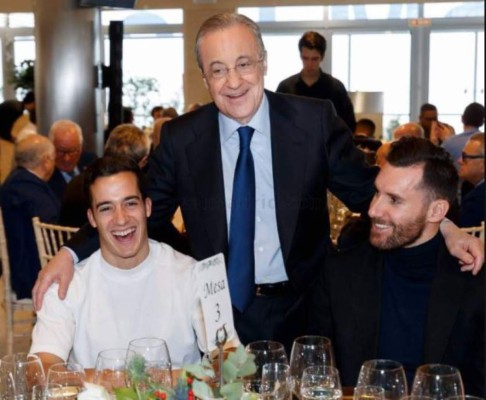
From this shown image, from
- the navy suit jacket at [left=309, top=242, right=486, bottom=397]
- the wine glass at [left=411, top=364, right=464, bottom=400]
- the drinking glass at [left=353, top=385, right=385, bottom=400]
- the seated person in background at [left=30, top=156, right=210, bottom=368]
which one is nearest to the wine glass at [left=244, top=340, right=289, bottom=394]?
the drinking glass at [left=353, top=385, right=385, bottom=400]

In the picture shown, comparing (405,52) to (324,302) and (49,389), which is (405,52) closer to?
(324,302)

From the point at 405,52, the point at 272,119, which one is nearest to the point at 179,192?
the point at 272,119

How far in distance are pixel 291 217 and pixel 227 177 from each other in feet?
0.77

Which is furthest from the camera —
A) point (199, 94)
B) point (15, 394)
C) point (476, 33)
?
point (476, 33)

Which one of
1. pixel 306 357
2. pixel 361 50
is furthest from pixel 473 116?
pixel 361 50

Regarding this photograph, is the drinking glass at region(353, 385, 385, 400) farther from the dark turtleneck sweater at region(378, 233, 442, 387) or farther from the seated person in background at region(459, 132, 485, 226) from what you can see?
the seated person in background at region(459, 132, 485, 226)

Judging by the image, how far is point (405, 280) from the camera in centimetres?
249

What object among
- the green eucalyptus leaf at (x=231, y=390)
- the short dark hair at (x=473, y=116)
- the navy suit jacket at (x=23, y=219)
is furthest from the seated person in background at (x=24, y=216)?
the short dark hair at (x=473, y=116)

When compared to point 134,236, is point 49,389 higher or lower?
lower

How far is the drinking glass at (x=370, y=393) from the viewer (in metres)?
1.69

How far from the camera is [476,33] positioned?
15328 mm

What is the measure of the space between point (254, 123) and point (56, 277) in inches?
29.1

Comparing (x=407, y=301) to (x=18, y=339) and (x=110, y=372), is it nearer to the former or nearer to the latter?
(x=110, y=372)

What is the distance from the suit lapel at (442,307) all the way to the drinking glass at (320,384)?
0.64 metres
